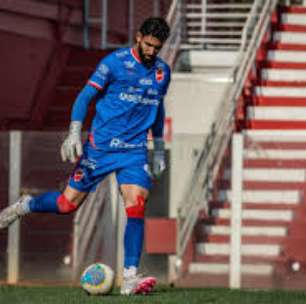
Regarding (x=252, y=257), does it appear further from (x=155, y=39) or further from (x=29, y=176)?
(x=155, y=39)

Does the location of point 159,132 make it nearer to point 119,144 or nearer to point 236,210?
point 119,144

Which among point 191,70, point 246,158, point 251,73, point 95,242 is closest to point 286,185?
point 246,158

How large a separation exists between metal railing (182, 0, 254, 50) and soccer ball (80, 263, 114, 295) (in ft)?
35.4

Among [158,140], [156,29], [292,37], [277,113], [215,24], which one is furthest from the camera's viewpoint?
[215,24]

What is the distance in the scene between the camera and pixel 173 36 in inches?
929

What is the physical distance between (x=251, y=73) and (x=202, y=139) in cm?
572

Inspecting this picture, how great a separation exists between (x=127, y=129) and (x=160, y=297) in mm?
1230

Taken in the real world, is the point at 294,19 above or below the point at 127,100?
above

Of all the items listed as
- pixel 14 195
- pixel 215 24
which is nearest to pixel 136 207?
pixel 14 195

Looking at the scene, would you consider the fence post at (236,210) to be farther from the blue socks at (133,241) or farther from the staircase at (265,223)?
the blue socks at (133,241)

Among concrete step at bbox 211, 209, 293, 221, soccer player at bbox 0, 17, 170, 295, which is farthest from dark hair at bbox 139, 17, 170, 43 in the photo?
concrete step at bbox 211, 209, 293, 221

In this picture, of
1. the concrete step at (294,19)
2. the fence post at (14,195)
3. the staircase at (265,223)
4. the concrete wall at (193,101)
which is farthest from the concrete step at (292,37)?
the fence post at (14,195)

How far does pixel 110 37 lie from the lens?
25422 millimetres

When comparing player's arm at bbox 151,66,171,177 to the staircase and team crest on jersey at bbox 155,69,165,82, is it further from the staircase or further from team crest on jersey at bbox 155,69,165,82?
the staircase
